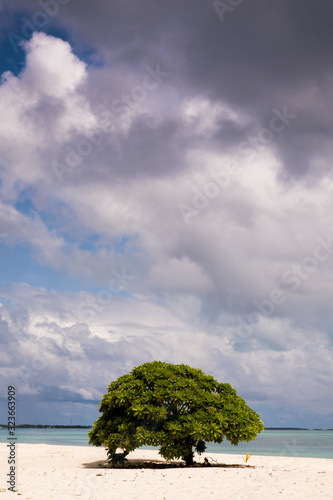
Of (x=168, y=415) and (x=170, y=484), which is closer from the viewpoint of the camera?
(x=170, y=484)

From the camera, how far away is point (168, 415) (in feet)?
92.5

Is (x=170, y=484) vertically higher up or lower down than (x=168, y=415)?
lower down

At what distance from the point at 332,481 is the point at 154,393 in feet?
32.4

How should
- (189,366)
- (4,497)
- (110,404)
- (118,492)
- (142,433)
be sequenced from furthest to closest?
(189,366) → (110,404) → (142,433) → (118,492) → (4,497)

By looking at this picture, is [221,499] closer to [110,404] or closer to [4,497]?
[4,497]

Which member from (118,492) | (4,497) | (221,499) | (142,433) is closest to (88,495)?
(118,492)

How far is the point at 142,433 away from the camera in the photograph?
27141mm

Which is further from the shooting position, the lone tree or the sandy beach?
the lone tree

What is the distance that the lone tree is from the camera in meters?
27.2

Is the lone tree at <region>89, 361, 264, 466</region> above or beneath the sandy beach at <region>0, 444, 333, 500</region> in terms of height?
above

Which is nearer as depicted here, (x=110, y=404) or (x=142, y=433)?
(x=142, y=433)

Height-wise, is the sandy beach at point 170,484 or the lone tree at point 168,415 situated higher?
the lone tree at point 168,415

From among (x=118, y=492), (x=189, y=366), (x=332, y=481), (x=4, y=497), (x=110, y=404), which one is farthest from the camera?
(x=189, y=366)

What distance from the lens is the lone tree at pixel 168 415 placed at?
89.2 ft
